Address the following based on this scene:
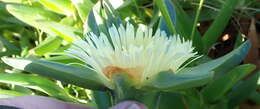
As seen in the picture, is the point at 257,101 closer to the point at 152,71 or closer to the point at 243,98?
the point at 243,98

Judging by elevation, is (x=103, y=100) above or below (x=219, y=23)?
below

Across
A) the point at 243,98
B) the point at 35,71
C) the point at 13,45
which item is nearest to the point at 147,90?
the point at 35,71

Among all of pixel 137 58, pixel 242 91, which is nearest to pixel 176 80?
pixel 137 58

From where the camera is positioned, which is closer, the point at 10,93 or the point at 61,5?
the point at 10,93

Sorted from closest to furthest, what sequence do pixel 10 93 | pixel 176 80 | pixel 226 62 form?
1. pixel 176 80
2. pixel 226 62
3. pixel 10 93

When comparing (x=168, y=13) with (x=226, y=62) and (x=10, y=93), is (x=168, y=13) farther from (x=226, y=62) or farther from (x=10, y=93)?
(x=10, y=93)

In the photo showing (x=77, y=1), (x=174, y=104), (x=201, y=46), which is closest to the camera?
(x=174, y=104)

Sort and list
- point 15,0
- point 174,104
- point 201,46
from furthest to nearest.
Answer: point 15,0 → point 201,46 → point 174,104
